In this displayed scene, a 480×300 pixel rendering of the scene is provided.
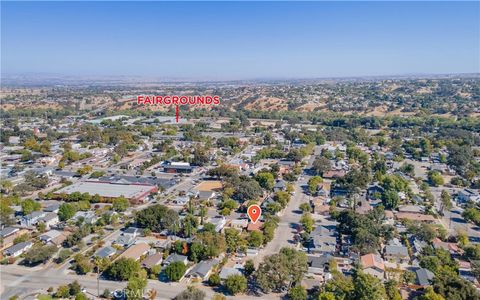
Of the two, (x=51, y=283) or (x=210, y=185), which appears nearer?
(x=51, y=283)

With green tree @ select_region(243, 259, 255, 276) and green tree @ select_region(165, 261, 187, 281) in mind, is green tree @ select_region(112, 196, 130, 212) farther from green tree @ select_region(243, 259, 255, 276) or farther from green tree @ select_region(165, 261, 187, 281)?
green tree @ select_region(243, 259, 255, 276)

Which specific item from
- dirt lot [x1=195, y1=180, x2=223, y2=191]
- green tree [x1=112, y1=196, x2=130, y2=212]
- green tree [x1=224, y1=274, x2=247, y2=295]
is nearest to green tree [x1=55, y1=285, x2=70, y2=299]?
green tree [x1=224, y1=274, x2=247, y2=295]

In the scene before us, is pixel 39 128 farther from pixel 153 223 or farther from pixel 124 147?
pixel 153 223

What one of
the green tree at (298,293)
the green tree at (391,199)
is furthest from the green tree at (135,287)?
the green tree at (391,199)

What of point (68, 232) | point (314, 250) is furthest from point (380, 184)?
point (68, 232)

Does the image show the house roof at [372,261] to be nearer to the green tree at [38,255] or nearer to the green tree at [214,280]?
the green tree at [214,280]

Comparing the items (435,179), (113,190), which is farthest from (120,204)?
(435,179)

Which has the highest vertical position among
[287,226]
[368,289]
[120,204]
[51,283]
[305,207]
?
[368,289]

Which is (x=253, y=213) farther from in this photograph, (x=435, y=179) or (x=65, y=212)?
(x=435, y=179)
